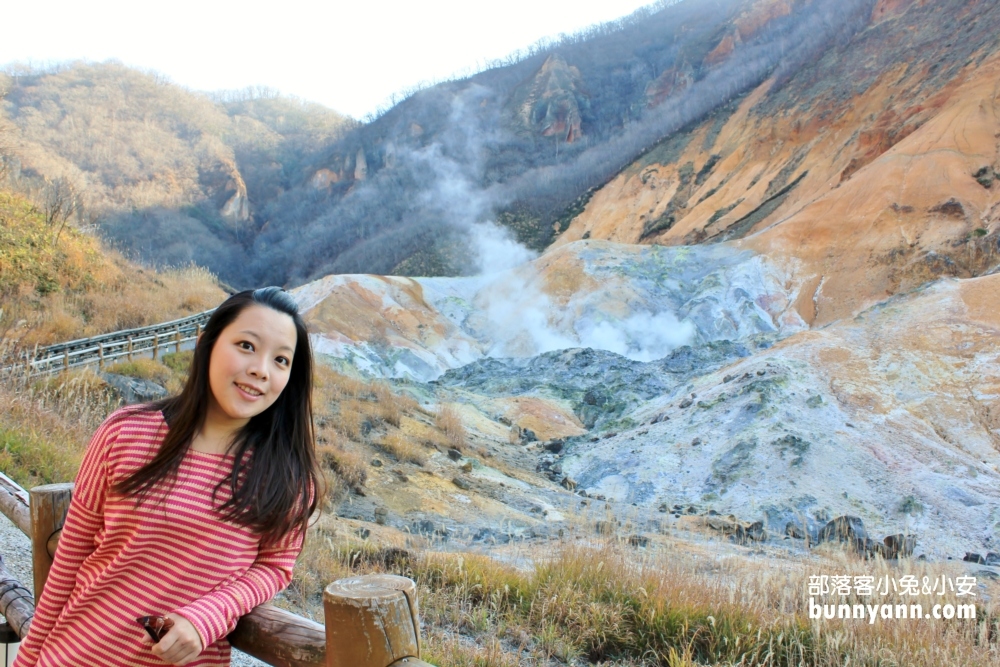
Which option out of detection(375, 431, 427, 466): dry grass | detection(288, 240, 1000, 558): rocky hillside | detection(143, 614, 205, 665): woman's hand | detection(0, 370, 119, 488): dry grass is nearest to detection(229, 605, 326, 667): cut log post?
detection(143, 614, 205, 665): woman's hand

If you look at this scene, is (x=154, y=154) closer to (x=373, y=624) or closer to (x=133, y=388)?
(x=133, y=388)

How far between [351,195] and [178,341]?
7174cm

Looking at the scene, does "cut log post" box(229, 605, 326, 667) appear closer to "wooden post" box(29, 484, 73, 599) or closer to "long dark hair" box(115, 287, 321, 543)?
"long dark hair" box(115, 287, 321, 543)

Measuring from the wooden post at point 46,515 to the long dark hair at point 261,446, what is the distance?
0.60 m

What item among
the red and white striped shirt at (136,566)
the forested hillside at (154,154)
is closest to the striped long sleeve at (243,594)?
the red and white striped shirt at (136,566)

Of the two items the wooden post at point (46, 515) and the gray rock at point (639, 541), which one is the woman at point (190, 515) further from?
the gray rock at point (639, 541)

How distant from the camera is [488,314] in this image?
32.1 meters

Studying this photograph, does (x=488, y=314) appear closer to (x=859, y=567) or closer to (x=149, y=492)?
(x=859, y=567)

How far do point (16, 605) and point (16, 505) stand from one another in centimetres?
63

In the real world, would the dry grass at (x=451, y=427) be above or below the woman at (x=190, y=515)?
below

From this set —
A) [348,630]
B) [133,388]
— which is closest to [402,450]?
[133,388]

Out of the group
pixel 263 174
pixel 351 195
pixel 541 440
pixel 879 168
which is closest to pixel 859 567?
pixel 541 440

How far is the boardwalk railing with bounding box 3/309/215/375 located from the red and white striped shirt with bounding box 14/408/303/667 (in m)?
7.91

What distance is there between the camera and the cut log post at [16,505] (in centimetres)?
320
